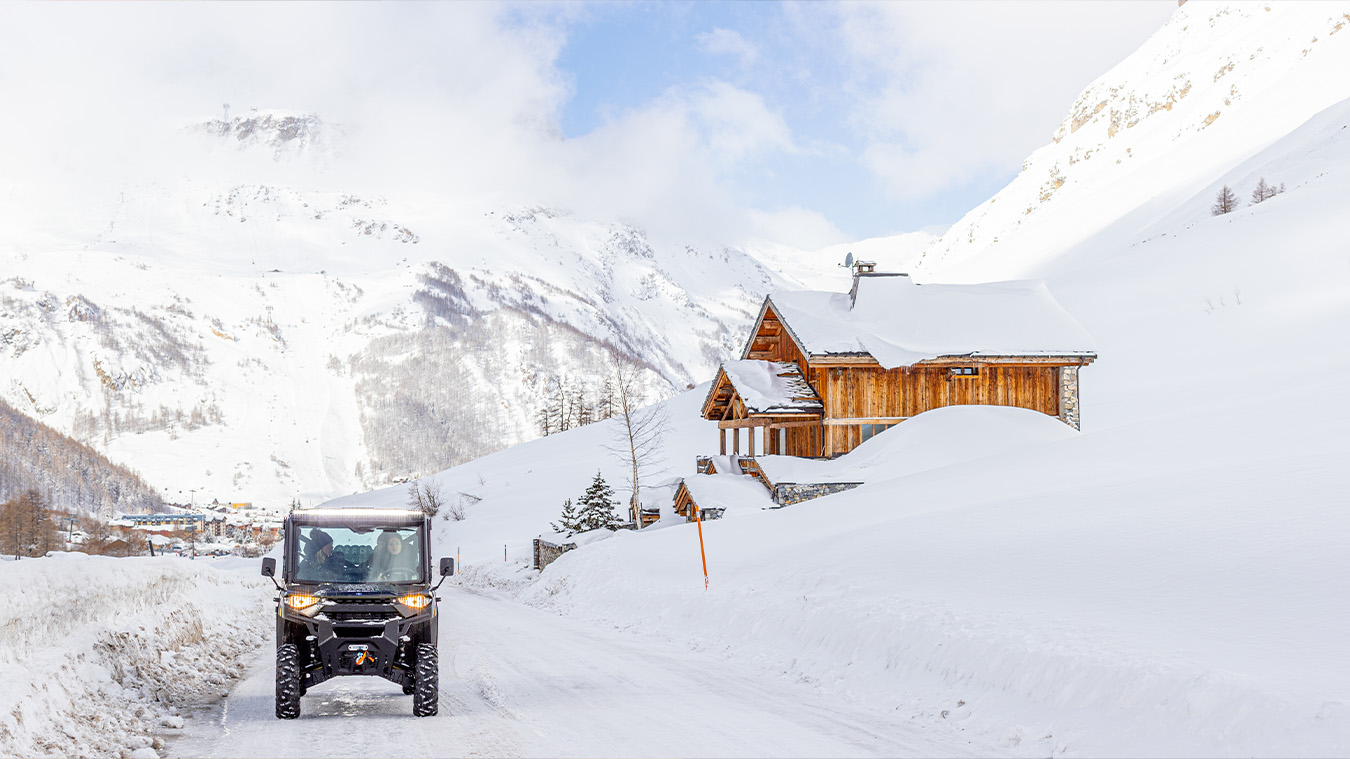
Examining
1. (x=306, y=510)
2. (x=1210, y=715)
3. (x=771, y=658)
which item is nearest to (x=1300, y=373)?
(x=771, y=658)

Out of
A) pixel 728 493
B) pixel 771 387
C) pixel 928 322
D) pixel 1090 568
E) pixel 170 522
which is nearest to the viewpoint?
pixel 1090 568

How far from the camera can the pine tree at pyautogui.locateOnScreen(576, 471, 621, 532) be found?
4525 cm

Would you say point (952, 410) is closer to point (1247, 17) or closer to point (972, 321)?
point (972, 321)

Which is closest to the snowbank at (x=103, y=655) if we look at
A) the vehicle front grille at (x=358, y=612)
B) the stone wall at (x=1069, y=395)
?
the vehicle front grille at (x=358, y=612)

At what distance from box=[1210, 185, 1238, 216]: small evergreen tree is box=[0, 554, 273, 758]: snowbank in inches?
2935

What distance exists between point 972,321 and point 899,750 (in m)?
30.2

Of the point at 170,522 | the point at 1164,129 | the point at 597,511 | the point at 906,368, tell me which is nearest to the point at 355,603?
the point at 906,368

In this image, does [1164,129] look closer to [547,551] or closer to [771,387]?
[771,387]

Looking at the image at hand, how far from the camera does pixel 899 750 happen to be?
9180 millimetres

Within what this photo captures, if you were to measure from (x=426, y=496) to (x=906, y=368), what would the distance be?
5070cm

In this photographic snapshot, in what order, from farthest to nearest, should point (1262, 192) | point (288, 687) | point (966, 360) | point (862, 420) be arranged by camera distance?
1. point (1262, 192)
2. point (862, 420)
3. point (966, 360)
4. point (288, 687)

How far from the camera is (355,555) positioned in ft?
40.0

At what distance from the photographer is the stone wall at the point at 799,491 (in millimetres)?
30984

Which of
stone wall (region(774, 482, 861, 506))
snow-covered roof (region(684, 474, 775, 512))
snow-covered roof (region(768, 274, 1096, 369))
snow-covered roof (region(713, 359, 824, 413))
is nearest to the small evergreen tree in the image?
snow-covered roof (region(768, 274, 1096, 369))
